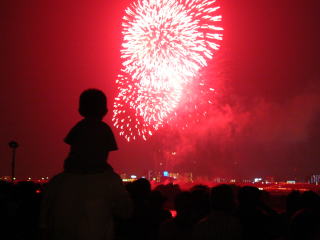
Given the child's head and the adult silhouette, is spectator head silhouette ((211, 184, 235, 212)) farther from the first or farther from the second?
the child's head

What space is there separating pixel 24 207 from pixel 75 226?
19.9ft

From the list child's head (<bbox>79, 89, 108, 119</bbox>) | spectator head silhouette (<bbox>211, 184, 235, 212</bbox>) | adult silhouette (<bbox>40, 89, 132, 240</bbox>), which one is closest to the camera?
adult silhouette (<bbox>40, 89, 132, 240</bbox>)

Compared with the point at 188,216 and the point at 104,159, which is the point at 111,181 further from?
the point at 188,216

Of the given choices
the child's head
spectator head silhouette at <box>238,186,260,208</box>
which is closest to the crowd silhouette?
the child's head

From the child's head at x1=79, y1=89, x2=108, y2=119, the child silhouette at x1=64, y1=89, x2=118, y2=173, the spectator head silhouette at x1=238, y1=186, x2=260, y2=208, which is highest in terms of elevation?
the child's head at x1=79, y1=89, x2=108, y2=119

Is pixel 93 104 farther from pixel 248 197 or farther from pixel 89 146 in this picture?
pixel 248 197

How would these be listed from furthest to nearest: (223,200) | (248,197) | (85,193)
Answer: (248,197) → (223,200) → (85,193)

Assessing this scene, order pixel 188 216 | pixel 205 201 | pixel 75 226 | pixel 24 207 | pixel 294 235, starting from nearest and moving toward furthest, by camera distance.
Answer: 1. pixel 75 226
2. pixel 294 235
3. pixel 188 216
4. pixel 205 201
5. pixel 24 207

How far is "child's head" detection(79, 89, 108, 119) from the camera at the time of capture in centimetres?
421

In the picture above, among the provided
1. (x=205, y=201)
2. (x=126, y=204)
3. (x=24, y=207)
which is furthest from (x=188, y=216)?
(x=24, y=207)

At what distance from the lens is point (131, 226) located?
25.8ft

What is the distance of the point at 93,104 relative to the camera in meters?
4.22

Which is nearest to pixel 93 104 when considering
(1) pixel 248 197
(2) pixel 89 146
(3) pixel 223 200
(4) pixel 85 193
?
(2) pixel 89 146

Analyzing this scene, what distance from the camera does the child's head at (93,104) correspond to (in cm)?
421
